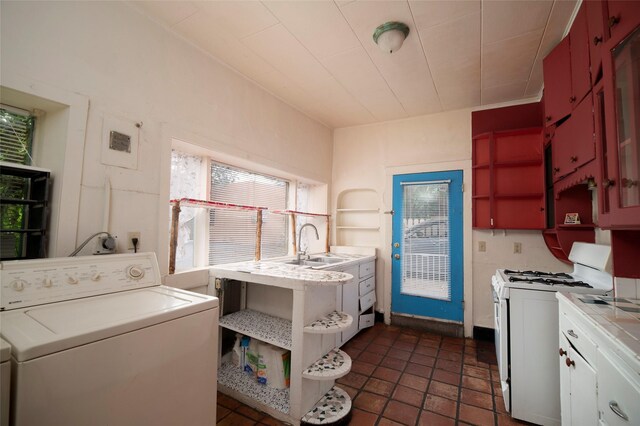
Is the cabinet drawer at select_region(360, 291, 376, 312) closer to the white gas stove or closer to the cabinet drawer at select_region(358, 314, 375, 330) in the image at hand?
the cabinet drawer at select_region(358, 314, 375, 330)

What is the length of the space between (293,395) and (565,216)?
250 cm

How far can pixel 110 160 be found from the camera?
1660 mm

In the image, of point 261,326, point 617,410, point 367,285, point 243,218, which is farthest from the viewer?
point 367,285

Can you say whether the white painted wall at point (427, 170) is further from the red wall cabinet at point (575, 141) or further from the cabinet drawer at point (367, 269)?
the red wall cabinet at point (575, 141)

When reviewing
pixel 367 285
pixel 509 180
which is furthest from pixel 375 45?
pixel 367 285

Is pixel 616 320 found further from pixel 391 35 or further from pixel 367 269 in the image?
pixel 367 269

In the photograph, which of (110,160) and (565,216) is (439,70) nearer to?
(565,216)

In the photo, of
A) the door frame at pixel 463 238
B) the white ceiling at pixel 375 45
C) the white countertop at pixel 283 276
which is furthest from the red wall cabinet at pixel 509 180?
the white countertop at pixel 283 276

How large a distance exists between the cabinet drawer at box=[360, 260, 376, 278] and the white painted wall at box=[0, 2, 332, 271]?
1.82m

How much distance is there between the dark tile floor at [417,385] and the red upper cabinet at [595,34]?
2187mm

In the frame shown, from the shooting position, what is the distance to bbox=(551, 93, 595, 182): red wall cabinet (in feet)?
4.93

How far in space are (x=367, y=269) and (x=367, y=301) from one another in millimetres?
384

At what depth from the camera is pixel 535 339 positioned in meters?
1.75

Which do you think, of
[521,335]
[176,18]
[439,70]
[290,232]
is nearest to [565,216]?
[521,335]
